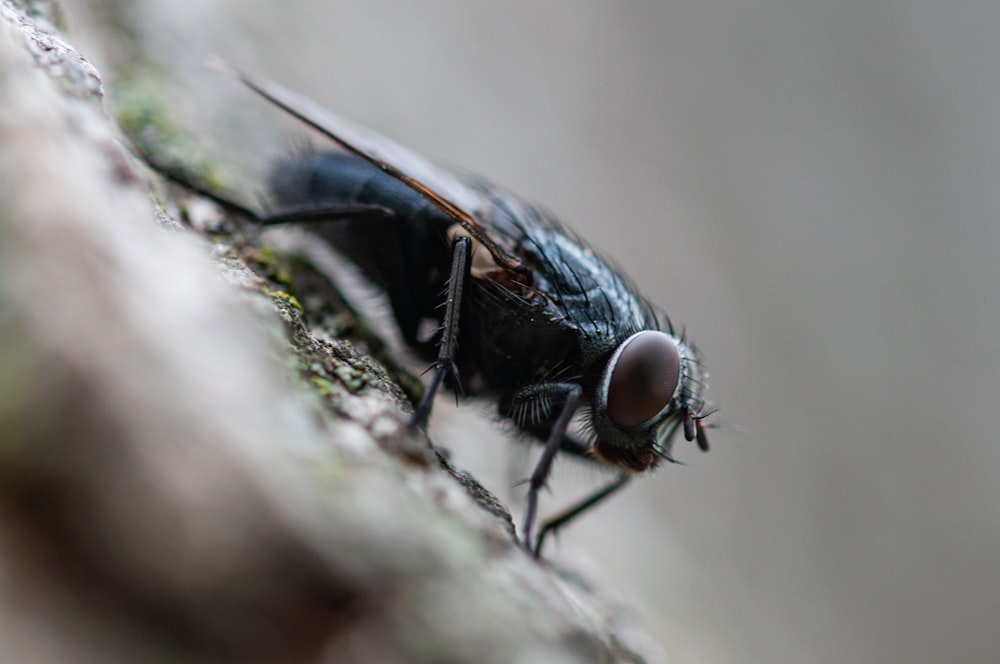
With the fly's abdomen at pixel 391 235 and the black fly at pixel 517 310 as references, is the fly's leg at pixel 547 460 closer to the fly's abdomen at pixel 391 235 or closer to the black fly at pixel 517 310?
the black fly at pixel 517 310

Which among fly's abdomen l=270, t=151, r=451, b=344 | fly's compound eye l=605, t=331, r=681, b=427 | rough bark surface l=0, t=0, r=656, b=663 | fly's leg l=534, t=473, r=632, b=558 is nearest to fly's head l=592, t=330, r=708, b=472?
fly's compound eye l=605, t=331, r=681, b=427

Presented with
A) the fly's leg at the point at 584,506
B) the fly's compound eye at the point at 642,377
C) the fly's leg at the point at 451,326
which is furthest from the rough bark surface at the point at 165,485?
the fly's leg at the point at 584,506

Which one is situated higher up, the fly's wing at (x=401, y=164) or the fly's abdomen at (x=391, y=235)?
the fly's wing at (x=401, y=164)

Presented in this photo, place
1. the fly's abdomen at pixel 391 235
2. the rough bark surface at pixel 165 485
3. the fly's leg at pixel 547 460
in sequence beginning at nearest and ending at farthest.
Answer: the rough bark surface at pixel 165 485
the fly's leg at pixel 547 460
the fly's abdomen at pixel 391 235

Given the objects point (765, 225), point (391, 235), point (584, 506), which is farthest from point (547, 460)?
point (765, 225)

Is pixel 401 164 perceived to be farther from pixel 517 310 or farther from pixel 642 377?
pixel 642 377

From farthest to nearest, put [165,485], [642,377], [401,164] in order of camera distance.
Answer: [401,164]
[642,377]
[165,485]

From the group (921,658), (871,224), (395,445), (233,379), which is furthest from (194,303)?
(871,224)

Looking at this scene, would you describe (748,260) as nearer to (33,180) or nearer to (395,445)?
(395,445)
